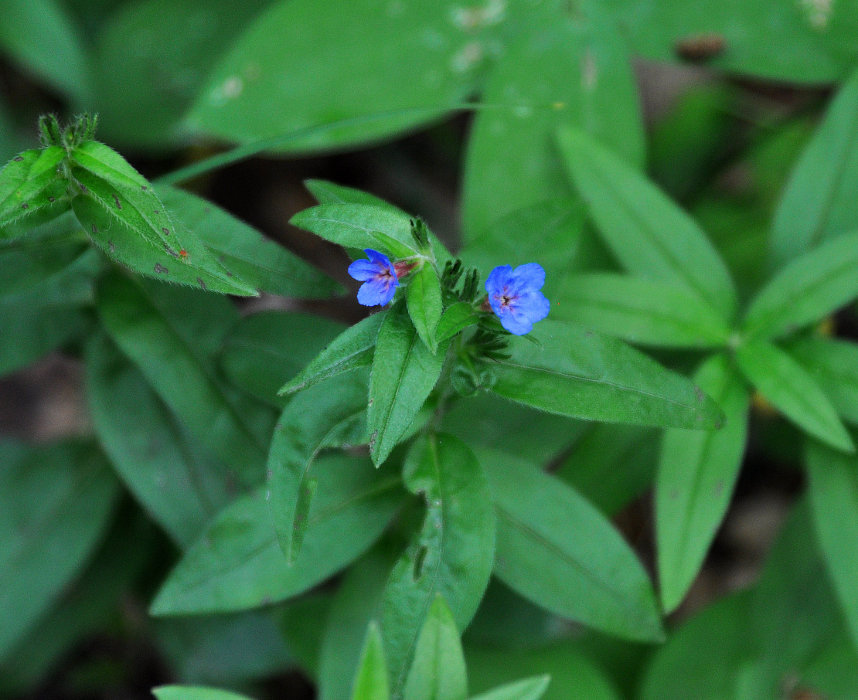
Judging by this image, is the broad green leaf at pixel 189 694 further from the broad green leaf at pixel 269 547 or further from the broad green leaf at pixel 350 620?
the broad green leaf at pixel 350 620

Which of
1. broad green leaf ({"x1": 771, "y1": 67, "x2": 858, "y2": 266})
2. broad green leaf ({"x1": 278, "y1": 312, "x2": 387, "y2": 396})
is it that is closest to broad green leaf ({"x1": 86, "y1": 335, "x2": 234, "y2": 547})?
broad green leaf ({"x1": 278, "y1": 312, "x2": 387, "y2": 396})

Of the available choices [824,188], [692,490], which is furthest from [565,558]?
[824,188]

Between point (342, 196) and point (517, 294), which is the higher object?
point (342, 196)

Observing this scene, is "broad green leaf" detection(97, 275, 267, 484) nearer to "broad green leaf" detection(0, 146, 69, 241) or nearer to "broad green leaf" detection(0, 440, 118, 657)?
"broad green leaf" detection(0, 146, 69, 241)

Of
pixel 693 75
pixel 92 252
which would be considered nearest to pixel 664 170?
pixel 693 75

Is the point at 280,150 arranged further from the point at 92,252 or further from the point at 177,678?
the point at 177,678

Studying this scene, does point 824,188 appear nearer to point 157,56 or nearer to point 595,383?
point 595,383

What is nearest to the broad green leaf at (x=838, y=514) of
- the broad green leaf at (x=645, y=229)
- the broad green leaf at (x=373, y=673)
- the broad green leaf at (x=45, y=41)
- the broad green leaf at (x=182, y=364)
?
the broad green leaf at (x=645, y=229)
